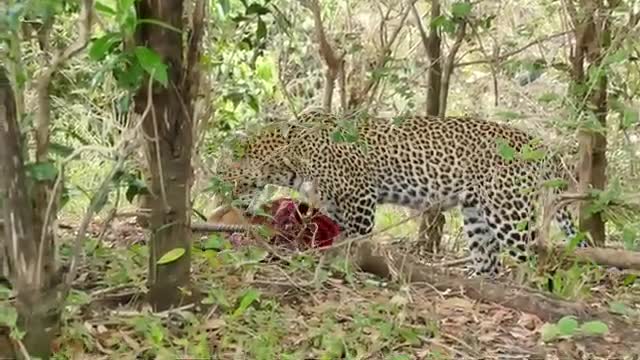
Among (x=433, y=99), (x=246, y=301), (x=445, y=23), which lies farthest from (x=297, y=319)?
(x=433, y=99)

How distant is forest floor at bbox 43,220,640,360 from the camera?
3850mm

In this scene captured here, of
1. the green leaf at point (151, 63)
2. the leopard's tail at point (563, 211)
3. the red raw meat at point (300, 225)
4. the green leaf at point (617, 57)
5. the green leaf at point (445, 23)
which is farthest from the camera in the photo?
the leopard's tail at point (563, 211)

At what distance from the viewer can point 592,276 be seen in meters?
5.39

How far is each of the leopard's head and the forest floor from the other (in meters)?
2.33

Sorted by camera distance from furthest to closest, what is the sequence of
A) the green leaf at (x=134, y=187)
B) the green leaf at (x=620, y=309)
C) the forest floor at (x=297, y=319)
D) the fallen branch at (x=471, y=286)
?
the green leaf at (x=620, y=309)
the fallen branch at (x=471, y=286)
the forest floor at (x=297, y=319)
the green leaf at (x=134, y=187)

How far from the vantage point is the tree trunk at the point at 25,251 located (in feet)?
10.8

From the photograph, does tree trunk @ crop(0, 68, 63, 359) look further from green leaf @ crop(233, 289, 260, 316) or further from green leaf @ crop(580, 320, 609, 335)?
green leaf @ crop(580, 320, 609, 335)

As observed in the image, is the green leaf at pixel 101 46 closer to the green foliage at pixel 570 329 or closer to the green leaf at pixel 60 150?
the green leaf at pixel 60 150

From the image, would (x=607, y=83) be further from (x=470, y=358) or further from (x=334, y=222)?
(x=470, y=358)

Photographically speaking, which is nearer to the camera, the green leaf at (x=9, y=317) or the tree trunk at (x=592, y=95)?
the green leaf at (x=9, y=317)

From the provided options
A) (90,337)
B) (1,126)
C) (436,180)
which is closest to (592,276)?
(436,180)

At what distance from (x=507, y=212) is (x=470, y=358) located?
3358mm

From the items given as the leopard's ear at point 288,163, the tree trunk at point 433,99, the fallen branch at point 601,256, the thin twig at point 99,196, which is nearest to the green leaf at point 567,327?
the fallen branch at point 601,256

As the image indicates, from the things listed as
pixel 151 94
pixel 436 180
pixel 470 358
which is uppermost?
pixel 151 94
